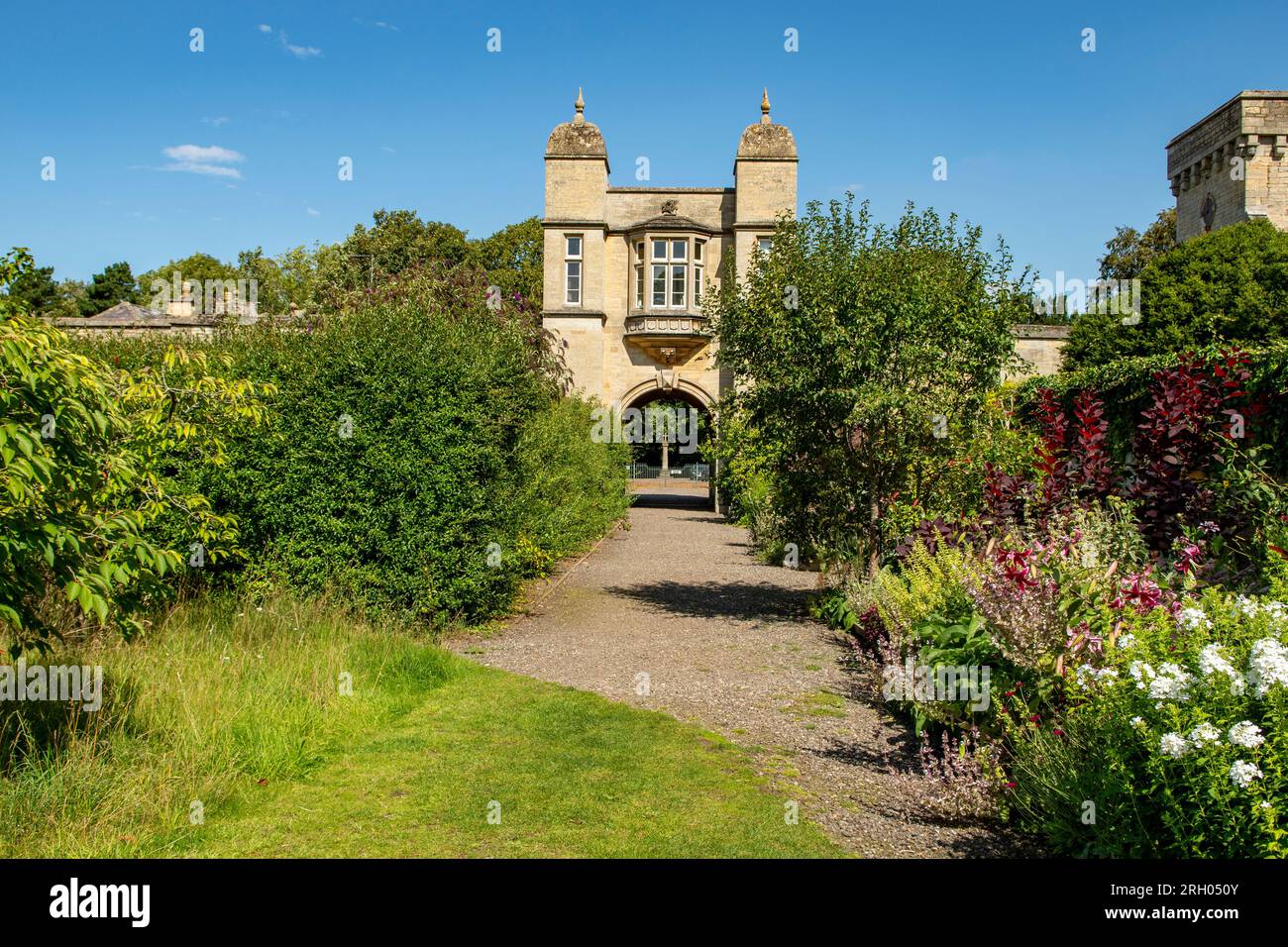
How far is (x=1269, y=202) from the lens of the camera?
107ft

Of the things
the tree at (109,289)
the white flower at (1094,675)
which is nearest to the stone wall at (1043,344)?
the white flower at (1094,675)

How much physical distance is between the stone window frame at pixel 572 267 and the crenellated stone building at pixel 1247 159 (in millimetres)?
21948

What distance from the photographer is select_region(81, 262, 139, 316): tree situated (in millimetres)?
60812

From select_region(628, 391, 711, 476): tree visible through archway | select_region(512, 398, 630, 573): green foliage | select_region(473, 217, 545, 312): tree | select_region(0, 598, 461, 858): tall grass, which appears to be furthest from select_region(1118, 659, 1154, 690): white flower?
select_region(473, 217, 545, 312): tree

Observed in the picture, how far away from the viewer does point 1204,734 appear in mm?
3443

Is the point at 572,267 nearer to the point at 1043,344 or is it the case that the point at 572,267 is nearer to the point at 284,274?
the point at 1043,344

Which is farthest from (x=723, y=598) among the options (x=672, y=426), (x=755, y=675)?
(x=672, y=426)

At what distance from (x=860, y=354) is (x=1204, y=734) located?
6.89 m

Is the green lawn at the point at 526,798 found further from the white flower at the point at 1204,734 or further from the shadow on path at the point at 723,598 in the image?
the shadow on path at the point at 723,598

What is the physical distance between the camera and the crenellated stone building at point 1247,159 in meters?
32.5

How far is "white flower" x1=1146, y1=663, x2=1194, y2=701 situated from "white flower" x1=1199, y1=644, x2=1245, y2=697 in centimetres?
10

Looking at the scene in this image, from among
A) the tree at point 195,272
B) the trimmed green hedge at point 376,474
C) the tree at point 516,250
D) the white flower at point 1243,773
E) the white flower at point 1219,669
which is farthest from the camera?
the tree at point 195,272

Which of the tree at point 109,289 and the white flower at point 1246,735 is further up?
the tree at point 109,289
